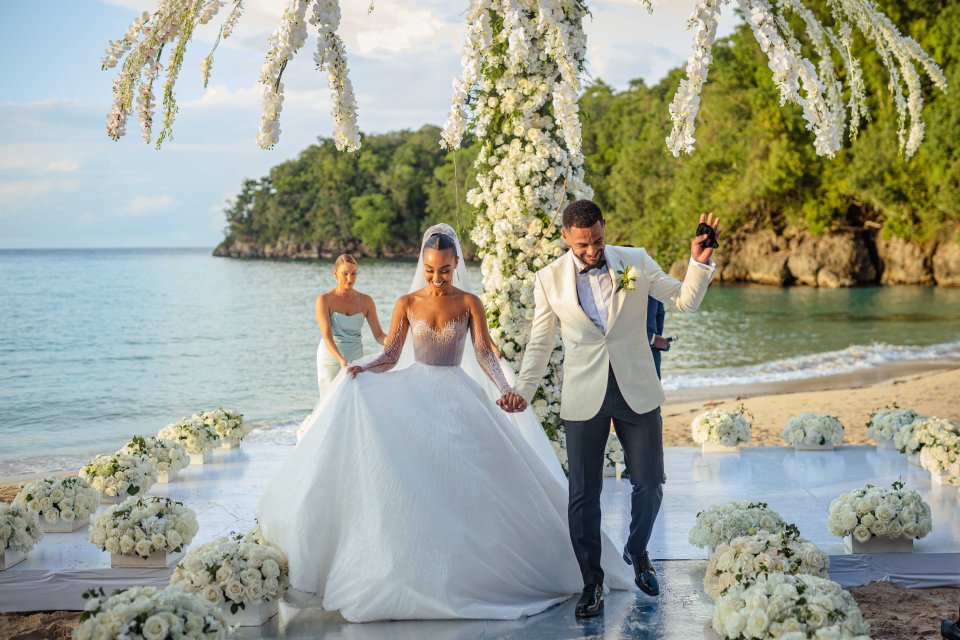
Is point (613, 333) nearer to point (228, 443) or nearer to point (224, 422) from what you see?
point (224, 422)

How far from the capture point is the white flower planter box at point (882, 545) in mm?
5848

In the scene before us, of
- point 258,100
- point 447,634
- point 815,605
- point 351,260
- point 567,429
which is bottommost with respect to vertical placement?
point 447,634

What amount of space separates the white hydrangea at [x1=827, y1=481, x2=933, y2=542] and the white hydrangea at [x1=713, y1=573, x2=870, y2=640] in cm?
168

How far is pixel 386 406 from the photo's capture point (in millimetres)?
5297

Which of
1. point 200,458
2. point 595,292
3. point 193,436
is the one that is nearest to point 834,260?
point 200,458

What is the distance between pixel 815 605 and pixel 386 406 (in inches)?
92.5

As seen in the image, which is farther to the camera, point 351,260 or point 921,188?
point 921,188

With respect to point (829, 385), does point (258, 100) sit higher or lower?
higher

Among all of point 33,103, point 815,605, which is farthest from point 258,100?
point 33,103

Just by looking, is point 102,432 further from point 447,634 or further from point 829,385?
point 447,634

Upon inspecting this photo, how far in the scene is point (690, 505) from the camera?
23.6 feet

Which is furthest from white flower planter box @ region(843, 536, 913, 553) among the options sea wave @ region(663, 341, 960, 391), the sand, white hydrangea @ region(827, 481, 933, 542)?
sea wave @ region(663, 341, 960, 391)

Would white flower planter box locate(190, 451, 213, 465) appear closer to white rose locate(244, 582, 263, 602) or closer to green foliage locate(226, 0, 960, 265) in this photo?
white rose locate(244, 582, 263, 602)

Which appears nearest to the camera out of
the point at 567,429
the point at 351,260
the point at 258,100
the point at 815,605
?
the point at 815,605
